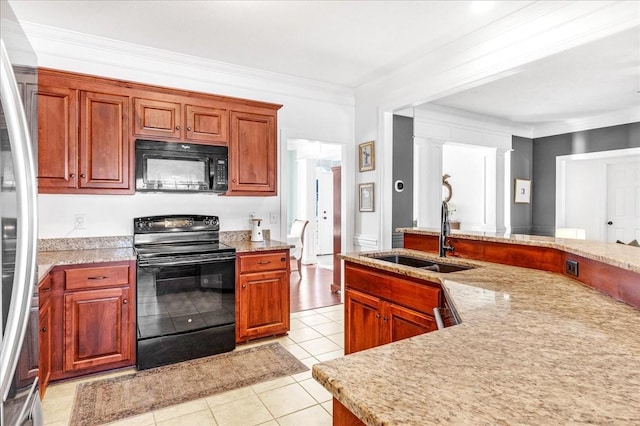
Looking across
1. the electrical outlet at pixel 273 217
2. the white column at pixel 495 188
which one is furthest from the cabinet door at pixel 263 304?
the white column at pixel 495 188

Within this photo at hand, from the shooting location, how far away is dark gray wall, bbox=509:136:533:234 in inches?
251

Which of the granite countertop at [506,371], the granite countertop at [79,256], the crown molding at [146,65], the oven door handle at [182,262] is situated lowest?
the oven door handle at [182,262]

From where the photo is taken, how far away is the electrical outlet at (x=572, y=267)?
1.83 m

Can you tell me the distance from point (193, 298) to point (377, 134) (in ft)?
8.85

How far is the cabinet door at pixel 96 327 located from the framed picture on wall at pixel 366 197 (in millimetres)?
2712

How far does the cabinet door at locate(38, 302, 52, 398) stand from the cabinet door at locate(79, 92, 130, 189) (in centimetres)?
100

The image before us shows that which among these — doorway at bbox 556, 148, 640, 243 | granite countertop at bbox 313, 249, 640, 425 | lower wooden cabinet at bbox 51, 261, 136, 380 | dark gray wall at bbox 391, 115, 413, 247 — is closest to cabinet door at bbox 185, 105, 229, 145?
lower wooden cabinet at bbox 51, 261, 136, 380

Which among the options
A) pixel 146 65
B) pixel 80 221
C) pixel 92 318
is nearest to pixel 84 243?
pixel 80 221

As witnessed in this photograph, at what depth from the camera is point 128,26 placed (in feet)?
9.71

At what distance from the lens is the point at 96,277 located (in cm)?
262

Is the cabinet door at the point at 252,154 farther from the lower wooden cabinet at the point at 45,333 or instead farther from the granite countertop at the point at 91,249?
the lower wooden cabinet at the point at 45,333

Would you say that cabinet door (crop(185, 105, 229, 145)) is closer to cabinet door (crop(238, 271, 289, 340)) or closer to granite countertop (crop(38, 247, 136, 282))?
granite countertop (crop(38, 247, 136, 282))

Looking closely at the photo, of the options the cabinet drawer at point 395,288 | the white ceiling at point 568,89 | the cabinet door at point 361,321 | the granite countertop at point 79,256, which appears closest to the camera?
the cabinet drawer at point 395,288

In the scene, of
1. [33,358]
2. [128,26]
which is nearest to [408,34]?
[128,26]
